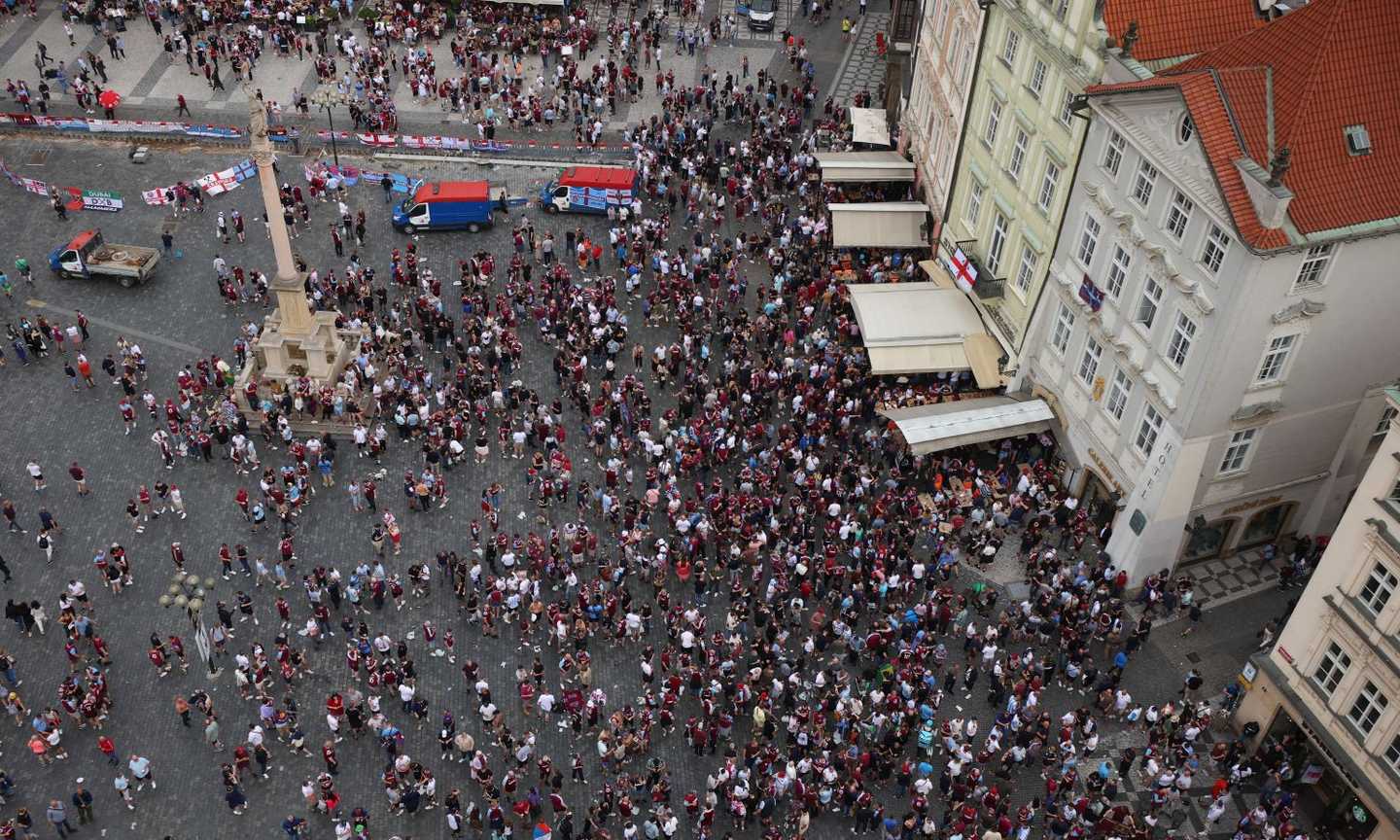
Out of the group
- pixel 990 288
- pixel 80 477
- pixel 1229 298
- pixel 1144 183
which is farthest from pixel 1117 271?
pixel 80 477

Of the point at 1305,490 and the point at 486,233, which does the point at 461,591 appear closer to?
the point at 486,233

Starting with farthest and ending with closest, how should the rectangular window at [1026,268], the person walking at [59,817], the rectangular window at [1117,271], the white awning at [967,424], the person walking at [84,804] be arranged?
the rectangular window at [1026,268] < the white awning at [967,424] < the rectangular window at [1117,271] < the person walking at [84,804] < the person walking at [59,817]

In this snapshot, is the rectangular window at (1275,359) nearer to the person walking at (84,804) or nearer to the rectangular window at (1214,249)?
the rectangular window at (1214,249)

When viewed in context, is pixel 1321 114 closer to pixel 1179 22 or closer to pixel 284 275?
pixel 1179 22

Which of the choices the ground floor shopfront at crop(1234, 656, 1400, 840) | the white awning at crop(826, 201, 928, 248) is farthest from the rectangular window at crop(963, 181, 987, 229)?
Answer: the ground floor shopfront at crop(1234, 656, 1400, 840)

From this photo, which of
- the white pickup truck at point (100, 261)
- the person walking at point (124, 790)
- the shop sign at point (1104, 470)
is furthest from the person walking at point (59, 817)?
the shop sign at point (1104, 470)

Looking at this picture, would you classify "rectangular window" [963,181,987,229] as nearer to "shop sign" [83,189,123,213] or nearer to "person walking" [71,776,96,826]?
"person walking" [71,776,96,826]
